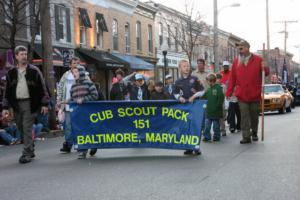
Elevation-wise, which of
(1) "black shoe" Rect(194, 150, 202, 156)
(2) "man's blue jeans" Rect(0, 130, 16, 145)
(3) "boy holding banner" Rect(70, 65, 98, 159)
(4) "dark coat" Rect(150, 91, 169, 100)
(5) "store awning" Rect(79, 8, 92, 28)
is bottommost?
(2) "man's blue jeans" Rect(0, 130, 16, 145)

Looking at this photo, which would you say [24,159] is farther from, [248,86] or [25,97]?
[248,86]

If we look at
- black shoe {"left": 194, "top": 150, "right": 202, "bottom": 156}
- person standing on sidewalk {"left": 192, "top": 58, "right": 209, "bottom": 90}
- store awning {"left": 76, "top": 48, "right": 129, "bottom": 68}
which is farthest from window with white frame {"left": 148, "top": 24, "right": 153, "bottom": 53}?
black shoe {"left": 194, "top": 150, "right": 202, "bottom": 156}

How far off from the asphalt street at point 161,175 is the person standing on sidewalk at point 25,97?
0.52 m

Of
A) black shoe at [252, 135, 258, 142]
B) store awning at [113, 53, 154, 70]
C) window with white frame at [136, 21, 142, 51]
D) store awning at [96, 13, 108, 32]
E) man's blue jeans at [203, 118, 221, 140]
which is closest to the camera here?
black shoe at [252, 135, 258, 142]

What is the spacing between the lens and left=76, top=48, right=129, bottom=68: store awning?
2791 centimetres

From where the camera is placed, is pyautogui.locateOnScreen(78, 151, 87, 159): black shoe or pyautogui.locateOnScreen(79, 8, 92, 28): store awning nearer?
pyautogui.locateOnScreen(78, 151, 87, 159): black shoe

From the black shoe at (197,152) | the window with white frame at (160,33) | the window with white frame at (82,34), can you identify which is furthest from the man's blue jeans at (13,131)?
the window with white frame at (160,33)

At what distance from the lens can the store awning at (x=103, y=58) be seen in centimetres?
2791

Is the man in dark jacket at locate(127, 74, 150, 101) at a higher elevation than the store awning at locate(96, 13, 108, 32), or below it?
below

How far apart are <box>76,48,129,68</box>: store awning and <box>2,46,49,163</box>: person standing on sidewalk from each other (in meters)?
18.5

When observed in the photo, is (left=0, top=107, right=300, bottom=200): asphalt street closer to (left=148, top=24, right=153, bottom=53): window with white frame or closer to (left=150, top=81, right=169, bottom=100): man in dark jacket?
(left=150, top=81, right=169, bottom=100): man in dark jacket

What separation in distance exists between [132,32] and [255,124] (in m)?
24.9

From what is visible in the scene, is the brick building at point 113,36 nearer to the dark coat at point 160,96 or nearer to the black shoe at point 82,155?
the dark coat at point 160,96

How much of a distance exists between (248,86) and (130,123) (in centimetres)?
270
